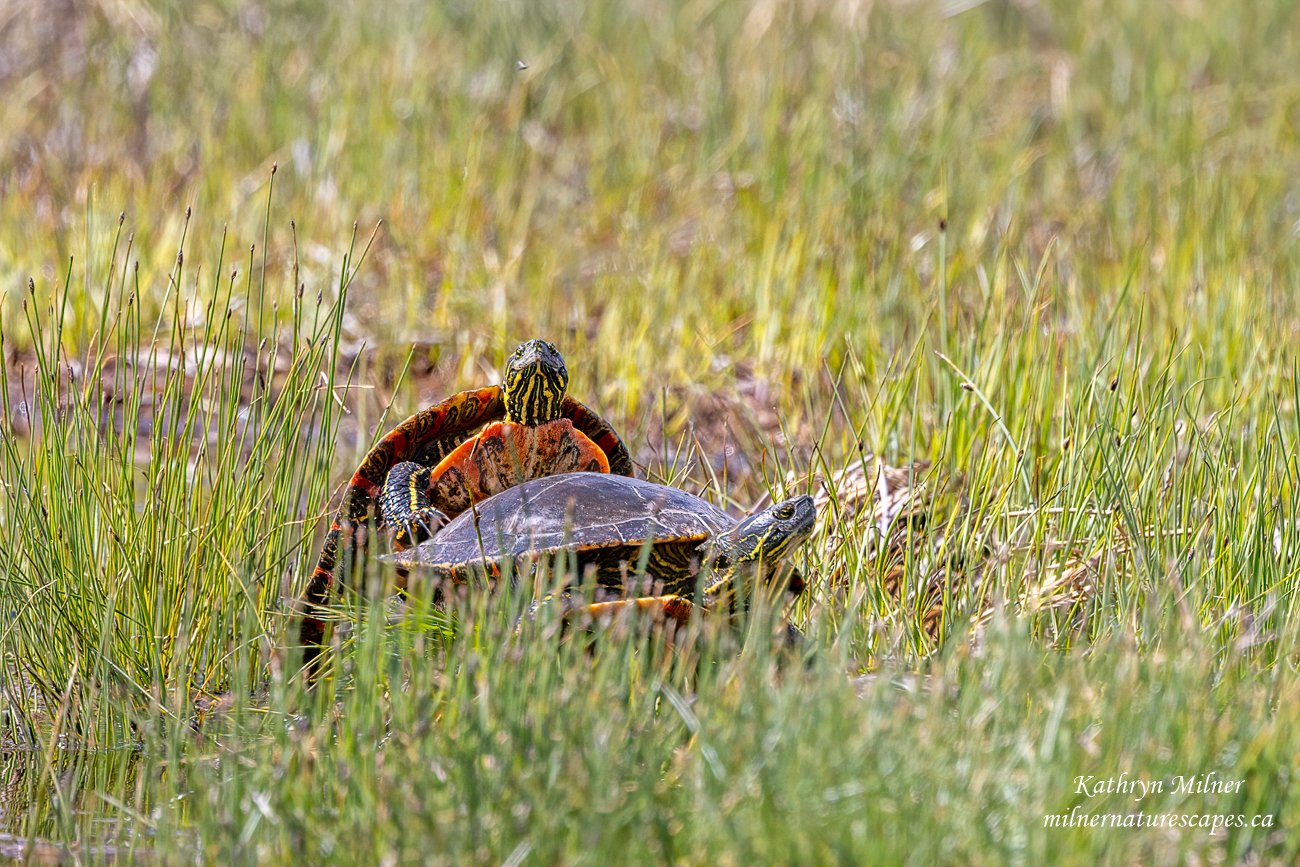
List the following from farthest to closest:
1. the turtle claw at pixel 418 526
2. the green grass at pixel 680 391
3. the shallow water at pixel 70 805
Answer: the turtle claw at pixel 418 526, the shallow water at pixel 70 805, the green grass at pixel 680 391

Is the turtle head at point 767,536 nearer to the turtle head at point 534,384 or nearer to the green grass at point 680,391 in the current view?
the green grass at point 680,391

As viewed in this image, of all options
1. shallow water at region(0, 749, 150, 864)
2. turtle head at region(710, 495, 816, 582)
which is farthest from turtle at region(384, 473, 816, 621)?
shallow water at region(0, 749, 150, 864)

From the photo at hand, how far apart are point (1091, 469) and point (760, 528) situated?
2.79 feet

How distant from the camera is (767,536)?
256cm

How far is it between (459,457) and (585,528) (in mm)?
393

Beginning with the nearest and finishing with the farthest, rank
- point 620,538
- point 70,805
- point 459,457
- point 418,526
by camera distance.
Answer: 1. point 70,805
2. point 620,538
3. point 418,526
4. point 459,457

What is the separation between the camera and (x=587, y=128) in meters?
7.16

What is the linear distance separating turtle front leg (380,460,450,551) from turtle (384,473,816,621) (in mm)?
36

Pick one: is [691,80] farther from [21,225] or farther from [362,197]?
[21,225]

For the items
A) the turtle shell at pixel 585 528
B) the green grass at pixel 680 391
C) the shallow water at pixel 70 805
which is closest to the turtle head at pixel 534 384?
the turtle shell at pixel 585 528

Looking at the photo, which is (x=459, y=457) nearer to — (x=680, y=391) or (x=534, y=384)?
(x=534, y=384)

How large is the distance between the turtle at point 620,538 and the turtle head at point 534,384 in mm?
178

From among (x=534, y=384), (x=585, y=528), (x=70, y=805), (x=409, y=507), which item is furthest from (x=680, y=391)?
(x=70, y=805)

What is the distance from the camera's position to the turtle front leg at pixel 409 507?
2689mm
